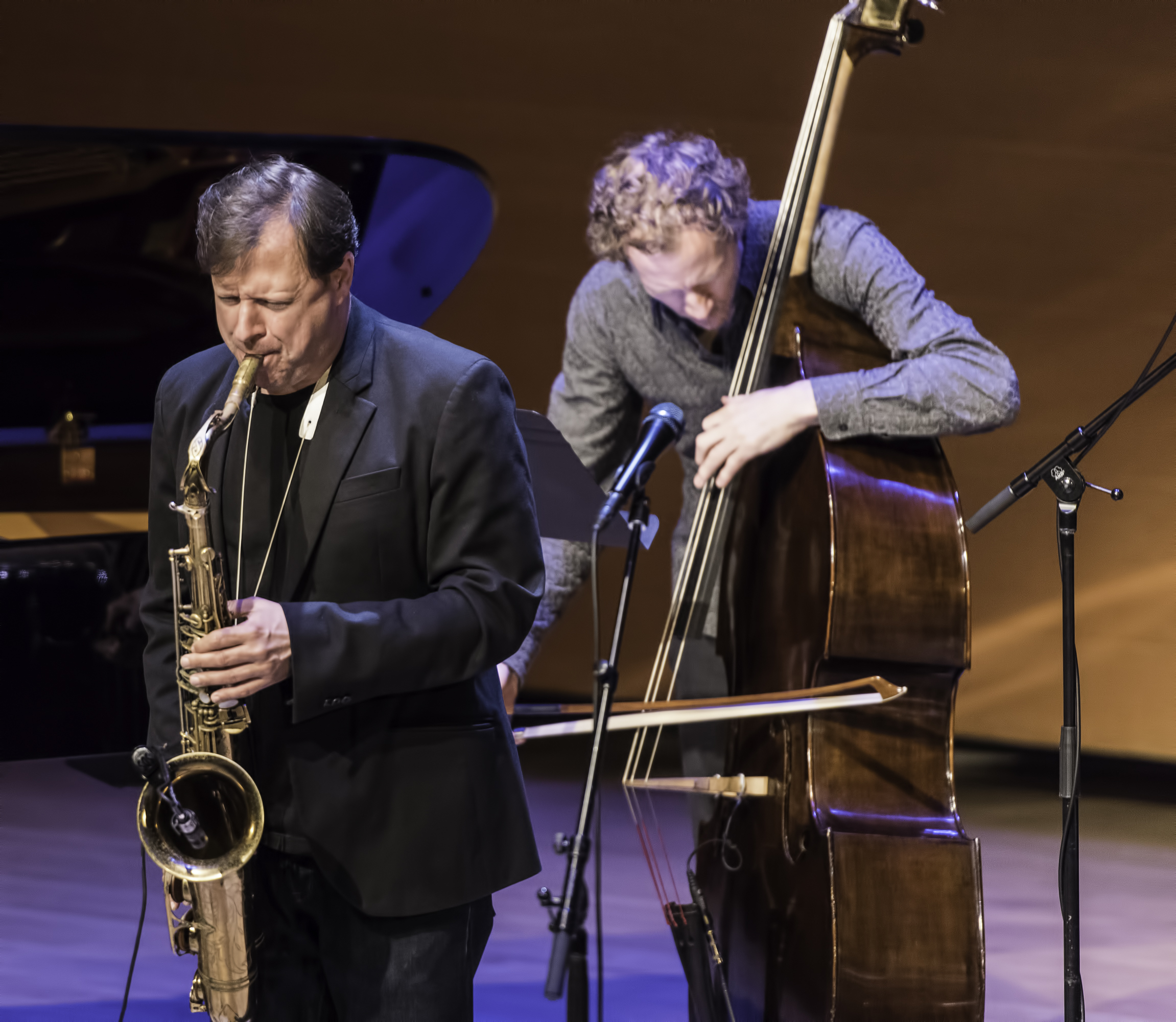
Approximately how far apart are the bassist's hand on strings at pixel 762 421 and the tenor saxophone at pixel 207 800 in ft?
2.88

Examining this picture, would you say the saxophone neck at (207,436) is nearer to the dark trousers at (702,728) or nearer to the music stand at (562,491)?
the music stand at (562,491)

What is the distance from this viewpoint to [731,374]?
2.28 metres

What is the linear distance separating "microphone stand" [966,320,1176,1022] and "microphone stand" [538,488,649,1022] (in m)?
0.58

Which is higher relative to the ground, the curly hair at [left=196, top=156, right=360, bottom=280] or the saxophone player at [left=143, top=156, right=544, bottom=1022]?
the curly hair at [left=196, top=156, right=360, bottom=280]

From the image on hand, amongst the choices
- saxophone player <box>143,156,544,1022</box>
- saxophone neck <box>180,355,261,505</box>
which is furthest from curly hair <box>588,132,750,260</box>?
saxophone neck <box>180,355,261,505</box>

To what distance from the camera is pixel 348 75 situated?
508 centimetres

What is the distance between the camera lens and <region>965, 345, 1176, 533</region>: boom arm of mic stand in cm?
184

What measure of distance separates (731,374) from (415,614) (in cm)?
116

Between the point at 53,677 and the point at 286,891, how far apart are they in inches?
66.8

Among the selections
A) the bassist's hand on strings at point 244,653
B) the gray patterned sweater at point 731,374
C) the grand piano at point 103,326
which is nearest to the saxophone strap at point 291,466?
the bassist's hand on strings at point 244,653

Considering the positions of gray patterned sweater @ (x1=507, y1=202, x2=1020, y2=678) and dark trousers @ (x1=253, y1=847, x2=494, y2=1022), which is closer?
dark trousers @ (x1=253, y1=847, x2=494, y2=1022)

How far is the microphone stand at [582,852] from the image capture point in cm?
156

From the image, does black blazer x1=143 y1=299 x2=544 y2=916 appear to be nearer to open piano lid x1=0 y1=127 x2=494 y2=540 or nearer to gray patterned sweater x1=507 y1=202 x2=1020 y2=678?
gray patterned sweater x1=507 y1=202 x2=1020 y2=678

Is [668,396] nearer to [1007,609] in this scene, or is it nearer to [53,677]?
[53,677]
